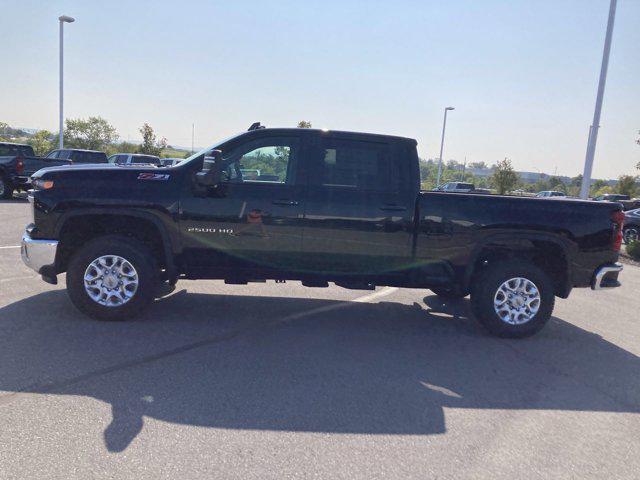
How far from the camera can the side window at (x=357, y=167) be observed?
563 cm

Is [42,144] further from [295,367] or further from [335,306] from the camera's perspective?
[295,367]

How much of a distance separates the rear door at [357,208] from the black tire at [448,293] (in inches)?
31.9

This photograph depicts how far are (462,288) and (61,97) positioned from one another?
27264 mm

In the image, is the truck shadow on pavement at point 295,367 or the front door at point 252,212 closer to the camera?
the truck shadow on pavement at point 295,367

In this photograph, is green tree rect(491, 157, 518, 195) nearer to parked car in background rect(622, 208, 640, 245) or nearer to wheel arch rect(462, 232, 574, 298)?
parked car in background rect(622, 208, 640, 245)

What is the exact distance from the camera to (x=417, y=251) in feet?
18.6

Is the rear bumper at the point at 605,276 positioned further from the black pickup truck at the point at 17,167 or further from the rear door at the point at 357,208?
the black pickup truck at the point at 17,167

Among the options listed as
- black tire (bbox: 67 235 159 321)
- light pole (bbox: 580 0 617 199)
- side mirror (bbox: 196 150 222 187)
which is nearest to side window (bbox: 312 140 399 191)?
side mirror (bbox: 196 150 222 187)

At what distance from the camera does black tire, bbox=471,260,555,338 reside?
5.73m

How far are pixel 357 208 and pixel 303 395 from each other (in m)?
2.26

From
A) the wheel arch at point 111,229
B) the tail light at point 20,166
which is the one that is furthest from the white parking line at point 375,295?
the tail light at point 20,166

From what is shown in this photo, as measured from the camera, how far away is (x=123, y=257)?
17.7ft

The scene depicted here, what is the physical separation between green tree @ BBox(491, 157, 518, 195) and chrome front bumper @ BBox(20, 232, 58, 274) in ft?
133

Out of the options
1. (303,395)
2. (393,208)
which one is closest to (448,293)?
(393,208)
